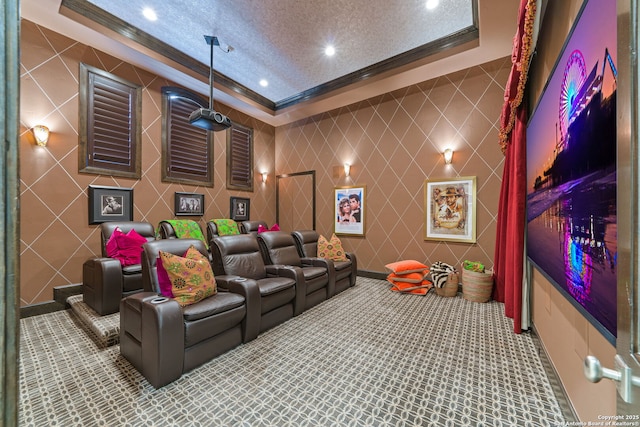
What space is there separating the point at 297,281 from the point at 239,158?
3750mm

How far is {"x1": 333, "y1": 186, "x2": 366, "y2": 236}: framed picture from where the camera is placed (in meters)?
5.09

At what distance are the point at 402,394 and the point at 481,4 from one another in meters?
3.71

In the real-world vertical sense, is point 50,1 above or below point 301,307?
above

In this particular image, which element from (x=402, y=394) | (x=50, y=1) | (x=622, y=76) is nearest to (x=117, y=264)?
(x=50, y=1)

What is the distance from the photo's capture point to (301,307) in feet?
10.1

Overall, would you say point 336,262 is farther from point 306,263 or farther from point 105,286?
point 105,286

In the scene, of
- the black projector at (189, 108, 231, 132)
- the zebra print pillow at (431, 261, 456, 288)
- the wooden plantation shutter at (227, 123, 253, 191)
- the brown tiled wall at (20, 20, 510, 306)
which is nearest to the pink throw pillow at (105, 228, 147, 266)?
the brown tiled wall at (20, 20, 510, 306)

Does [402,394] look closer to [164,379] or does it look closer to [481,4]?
[164,379]

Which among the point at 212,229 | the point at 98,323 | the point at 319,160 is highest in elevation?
the point at 319,160

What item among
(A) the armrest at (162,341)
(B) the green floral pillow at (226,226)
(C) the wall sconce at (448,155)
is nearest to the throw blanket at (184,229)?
(B) the green floral pillow at (226,226)

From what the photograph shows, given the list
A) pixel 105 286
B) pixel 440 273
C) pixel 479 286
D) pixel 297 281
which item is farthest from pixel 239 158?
pixel 479 286

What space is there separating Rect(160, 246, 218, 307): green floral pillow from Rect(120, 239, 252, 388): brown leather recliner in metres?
0.08

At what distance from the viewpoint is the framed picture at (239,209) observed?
554 cm

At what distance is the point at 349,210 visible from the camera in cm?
523
